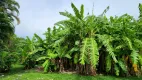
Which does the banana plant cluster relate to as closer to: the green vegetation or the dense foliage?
the green vegetation

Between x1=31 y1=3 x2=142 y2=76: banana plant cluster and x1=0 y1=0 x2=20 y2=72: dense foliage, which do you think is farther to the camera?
x1=0 y1=0 x2=20 y2=72: dense foliage

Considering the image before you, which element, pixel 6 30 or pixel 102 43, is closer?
pixel 102 43

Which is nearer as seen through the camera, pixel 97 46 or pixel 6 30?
pixel 97 46

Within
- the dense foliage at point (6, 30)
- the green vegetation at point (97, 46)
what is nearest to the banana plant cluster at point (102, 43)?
the green vegetation at point (97, 46)

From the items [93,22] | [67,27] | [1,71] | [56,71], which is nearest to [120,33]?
[93,22]

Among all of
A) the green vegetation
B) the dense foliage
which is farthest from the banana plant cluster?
the dense foliage

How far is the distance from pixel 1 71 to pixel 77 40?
19.7 ft

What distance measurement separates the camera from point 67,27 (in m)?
12.6

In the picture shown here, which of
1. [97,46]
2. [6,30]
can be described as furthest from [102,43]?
[6,30]

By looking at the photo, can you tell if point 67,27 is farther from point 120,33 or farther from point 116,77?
point 116,77

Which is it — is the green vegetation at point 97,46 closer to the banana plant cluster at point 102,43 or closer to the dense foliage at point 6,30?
the banana plant cluster at point 102,43

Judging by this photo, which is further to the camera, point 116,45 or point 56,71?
point 56,71

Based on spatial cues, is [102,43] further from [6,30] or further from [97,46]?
[6,30]

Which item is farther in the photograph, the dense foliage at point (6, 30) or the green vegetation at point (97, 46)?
the dense foliage at point (6, 30)
